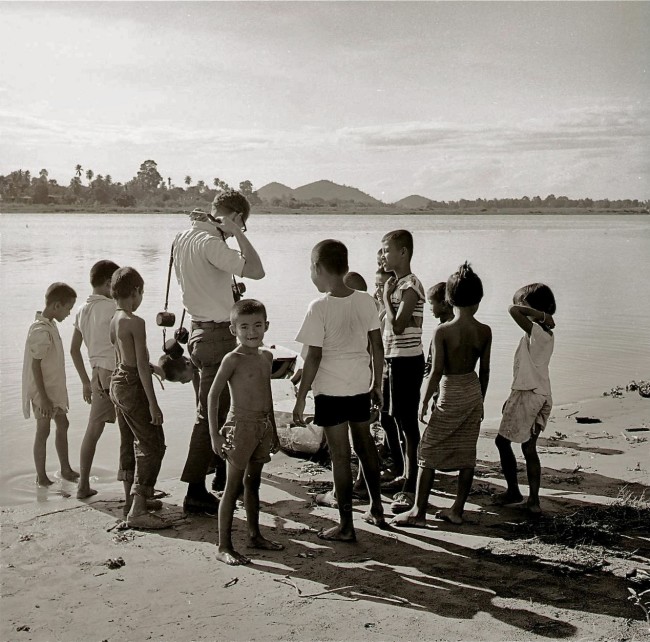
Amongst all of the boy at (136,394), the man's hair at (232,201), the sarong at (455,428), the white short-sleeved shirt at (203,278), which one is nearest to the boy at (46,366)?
the boy at (136,394)

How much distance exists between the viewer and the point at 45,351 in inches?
225

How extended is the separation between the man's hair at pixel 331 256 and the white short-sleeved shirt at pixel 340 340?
0.17 m

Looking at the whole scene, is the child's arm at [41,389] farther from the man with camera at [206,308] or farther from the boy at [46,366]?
the man with camera at [206,308]

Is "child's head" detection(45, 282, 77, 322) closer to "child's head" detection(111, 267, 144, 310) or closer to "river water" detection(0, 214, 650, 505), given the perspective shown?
"child's head" detection(111, 267, 144, 310)

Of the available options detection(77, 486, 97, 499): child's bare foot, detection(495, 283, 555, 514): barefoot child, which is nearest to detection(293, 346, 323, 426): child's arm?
detection(495, 283, 555, 514): barefoot child

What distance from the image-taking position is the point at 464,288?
15.8ft

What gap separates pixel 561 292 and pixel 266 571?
1623 cm

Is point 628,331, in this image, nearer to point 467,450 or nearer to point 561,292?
point 561,292

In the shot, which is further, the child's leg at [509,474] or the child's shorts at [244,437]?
the child's leg at [509,474]

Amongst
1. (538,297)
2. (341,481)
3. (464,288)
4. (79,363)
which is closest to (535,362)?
(538,297)

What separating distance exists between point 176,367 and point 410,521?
1.88 m

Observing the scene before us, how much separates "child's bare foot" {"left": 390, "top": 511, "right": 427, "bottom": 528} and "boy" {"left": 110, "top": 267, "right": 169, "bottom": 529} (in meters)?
1.48

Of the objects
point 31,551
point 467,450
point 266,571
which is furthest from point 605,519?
point 31,551

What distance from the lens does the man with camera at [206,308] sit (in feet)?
16.8
